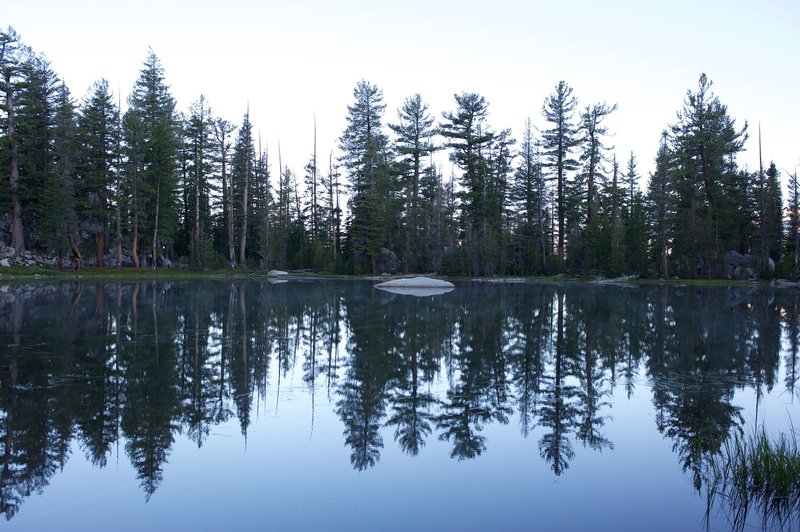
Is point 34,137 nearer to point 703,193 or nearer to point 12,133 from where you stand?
point 12,133

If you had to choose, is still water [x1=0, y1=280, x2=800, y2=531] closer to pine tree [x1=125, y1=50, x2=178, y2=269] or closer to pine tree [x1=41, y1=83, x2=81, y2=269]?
pine tree [x1=41, y1=83, x2=81, y2=269]

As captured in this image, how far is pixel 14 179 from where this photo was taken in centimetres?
3656

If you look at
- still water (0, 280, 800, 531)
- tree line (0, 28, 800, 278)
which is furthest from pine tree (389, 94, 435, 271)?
still water (0, 280, 800, 531)

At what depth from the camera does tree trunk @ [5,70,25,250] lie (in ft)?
119

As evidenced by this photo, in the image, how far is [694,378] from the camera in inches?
340

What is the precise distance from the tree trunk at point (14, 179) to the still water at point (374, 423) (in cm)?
2773

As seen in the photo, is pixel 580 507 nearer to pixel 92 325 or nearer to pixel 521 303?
pixel 92 325

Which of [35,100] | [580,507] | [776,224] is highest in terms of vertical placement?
[35,100]

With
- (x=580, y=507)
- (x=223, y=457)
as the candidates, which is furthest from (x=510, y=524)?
(x=223, y=457)

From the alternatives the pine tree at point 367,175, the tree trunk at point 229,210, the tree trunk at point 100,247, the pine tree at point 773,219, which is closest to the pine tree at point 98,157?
the tree trunk at point 100,247

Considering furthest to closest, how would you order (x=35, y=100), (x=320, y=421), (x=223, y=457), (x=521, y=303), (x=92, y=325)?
Result: (x=35, y=100), (x=521, y=303), (x=92, y=325), (x=320, y=421), (x=223, y=457)

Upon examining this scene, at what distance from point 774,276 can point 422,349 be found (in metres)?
33.8

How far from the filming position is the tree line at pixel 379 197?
37.0 metres

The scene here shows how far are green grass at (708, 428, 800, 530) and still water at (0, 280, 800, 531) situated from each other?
0.16 m
